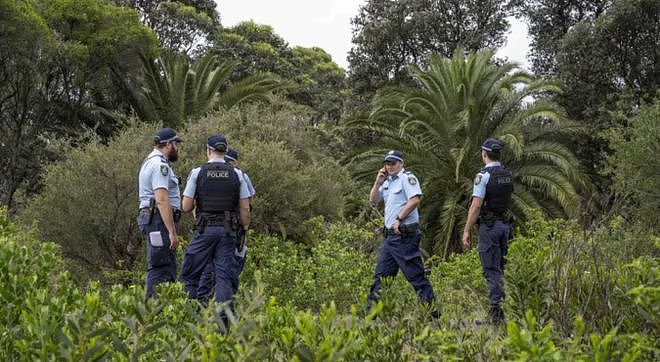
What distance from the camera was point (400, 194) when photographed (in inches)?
229

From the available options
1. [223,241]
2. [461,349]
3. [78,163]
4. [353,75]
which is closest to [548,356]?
[461,349]

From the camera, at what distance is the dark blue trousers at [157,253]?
5238 mm

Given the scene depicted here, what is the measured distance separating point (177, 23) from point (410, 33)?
29.7 feet

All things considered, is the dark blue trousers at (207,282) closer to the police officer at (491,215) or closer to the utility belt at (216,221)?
the utility belt at (216,221)

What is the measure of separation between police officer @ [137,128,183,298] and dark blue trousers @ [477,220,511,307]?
286cm

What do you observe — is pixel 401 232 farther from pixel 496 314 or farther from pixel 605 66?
pixel 605 66

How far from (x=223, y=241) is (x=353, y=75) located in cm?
1646

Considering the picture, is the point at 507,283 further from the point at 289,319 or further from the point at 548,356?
the point at 548,356

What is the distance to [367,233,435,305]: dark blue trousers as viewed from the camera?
18.0ft

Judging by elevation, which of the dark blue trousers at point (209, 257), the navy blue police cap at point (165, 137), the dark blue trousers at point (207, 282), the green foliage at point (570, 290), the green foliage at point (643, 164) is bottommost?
the dark blue trousers at point (207, 282)

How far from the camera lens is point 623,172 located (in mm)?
12578

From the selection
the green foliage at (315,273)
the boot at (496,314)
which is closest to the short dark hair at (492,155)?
the boot at (496,314)

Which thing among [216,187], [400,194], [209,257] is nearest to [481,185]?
[400,194]

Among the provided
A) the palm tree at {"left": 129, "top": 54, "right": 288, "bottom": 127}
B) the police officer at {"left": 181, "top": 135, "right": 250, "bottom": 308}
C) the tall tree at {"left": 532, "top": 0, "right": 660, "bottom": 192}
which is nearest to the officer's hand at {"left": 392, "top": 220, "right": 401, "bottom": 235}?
the police officer at {"left": 181, "top": 135, "right": 250, "bottom": 308}
